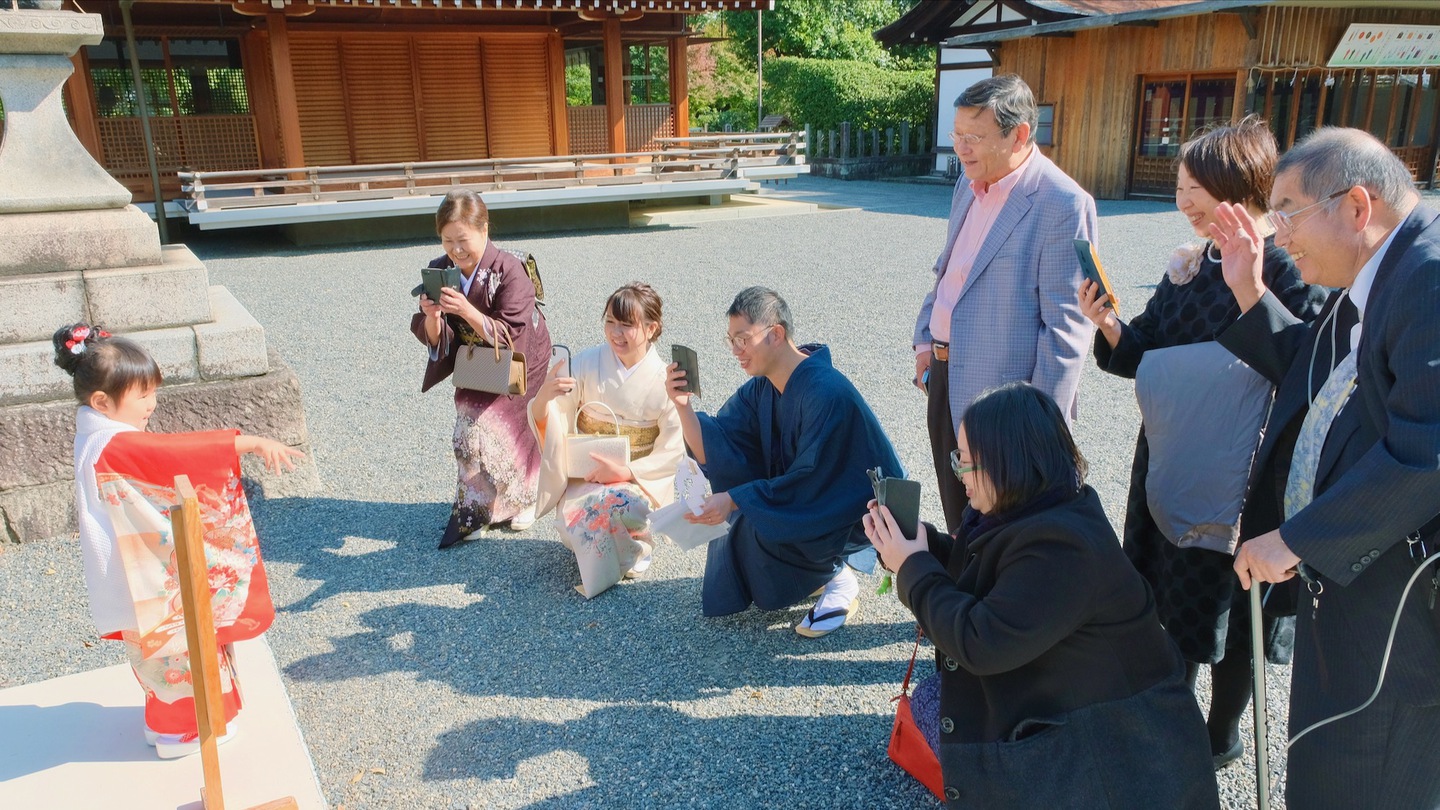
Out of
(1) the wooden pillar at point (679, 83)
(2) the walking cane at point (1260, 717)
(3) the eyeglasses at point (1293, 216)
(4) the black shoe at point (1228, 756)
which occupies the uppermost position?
(1) the wooden pillar at point (679, 83)

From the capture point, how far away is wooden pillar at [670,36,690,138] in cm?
1437

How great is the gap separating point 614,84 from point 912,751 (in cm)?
1257

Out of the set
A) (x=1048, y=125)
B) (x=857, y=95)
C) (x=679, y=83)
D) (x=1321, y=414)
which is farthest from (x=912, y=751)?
Result: (x=857, y=95)

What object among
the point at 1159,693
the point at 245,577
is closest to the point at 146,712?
the point at 245,577

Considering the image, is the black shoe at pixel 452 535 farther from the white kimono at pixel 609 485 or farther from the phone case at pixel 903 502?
the phone case at pixel 903 502

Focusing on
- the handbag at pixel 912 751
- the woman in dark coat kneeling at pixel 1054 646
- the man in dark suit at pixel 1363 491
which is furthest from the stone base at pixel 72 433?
the man in dark suit at pixel 1363 491

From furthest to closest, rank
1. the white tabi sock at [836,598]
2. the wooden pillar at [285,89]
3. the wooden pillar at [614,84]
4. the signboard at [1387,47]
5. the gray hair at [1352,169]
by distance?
1. the signboard at [1387,47]
2. the wooden pillar at [614,84]
3. the wooden pillar at [285,89]
4. the white tabi sock at [836,598]
5. the gray hair at [1352,169]

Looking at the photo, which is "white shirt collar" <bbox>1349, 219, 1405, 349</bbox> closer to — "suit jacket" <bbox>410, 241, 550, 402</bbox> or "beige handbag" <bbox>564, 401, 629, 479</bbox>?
"beige handbag" <bbox>564, 401, 629, 479</bbox>

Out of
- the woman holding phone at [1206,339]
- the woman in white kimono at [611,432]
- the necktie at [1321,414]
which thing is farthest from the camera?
the woman in white kimono at [611,432]

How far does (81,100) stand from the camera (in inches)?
456

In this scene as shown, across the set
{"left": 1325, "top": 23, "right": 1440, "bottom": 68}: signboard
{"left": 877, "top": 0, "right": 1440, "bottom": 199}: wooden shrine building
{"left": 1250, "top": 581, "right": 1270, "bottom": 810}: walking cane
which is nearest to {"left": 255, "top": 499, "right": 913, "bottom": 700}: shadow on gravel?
{"left": 1250, "top": 581, "right": 1270, "bottom": 810}: walking cane

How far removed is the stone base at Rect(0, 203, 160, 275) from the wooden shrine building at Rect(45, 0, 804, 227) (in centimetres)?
747

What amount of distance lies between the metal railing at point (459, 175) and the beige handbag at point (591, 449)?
8.81 metres

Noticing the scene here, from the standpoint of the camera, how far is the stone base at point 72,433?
3.94 metres
